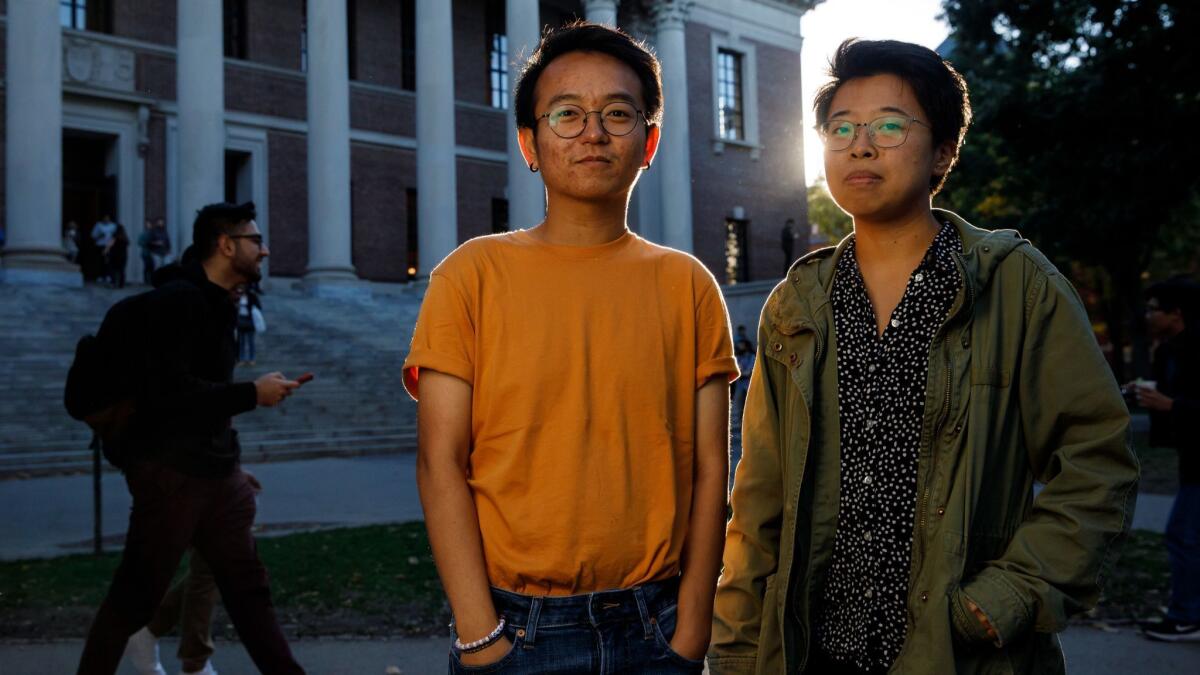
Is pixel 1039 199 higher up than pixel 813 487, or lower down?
higher up

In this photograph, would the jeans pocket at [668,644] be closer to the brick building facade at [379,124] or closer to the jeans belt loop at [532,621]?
the jeans belt loop at [532,621]

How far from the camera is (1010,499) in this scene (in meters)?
2.37

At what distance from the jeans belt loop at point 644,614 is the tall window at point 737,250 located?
3643 cm

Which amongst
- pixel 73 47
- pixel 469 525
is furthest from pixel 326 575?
pixel 73 47

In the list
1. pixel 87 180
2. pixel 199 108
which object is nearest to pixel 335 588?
pixel 199 108

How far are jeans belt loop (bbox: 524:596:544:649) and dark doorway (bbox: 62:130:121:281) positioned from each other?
1066 inches

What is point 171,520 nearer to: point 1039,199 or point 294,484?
point 294,484

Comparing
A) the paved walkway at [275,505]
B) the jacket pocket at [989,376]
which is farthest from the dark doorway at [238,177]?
the jacket pocket at [989,376]

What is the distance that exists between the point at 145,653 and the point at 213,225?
1.89 metres

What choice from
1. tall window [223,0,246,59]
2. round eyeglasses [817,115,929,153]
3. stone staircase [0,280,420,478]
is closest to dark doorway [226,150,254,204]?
tall window [223,0,246,59]

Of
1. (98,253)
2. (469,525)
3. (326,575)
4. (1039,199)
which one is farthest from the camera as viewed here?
(1039,199)

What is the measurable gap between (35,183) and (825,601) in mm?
21871

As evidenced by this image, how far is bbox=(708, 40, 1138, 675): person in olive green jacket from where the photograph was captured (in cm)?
227

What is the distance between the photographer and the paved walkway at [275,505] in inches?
357
